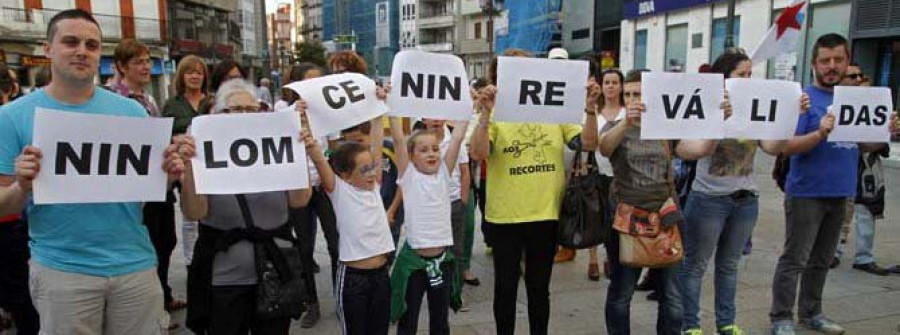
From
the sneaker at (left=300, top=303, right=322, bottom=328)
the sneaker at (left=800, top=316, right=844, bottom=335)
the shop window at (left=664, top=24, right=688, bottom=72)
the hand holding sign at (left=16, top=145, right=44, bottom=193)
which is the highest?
the shop window at (left=664, top=24, right=688, bottom=72)

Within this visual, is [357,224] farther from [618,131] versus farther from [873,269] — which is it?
[873,269]

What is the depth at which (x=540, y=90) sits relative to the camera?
3.46 meters

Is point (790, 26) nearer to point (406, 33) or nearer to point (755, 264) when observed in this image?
point (755, 264)

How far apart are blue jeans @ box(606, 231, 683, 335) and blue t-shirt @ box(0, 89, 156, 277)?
8.36 feet

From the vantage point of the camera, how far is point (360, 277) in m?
3.19

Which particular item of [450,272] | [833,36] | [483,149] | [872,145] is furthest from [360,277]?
[872,145]

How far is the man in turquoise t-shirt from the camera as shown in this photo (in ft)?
7.91

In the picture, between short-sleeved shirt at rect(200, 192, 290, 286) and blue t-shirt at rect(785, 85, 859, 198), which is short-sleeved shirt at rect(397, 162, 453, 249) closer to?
short-sleeved shirt at rect(200, 192, 290, 286)

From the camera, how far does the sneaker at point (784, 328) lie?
4117 mm

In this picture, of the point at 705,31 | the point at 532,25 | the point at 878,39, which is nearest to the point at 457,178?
the point at 878,39

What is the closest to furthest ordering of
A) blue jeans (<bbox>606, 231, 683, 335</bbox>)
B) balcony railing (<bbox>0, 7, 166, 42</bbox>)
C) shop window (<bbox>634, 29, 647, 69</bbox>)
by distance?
blue jeans (<bbox>606, 231, 683, 335</bbox>), balcony railing (<bbox>0, 7, 166, 42</bbox>), shop window (<bbox>634, 29, 647, 69</bbox>)

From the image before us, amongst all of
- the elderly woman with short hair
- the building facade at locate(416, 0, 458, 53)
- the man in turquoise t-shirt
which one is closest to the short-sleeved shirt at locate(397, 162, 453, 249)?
the elderly woman with short hair

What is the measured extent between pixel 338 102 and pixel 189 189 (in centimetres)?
88

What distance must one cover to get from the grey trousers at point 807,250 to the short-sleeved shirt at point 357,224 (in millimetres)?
2731
